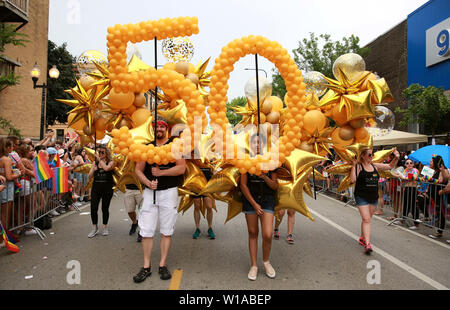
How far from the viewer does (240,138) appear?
13.1ft

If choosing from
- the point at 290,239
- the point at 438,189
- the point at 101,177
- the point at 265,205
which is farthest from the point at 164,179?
the point at 438,189

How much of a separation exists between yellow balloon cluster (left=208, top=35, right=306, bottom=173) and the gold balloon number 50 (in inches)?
9.3

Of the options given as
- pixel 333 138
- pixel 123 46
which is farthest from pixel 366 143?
pixel 123 46

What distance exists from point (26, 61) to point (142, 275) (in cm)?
1805

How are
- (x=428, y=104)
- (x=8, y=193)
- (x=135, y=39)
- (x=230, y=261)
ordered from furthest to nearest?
(x=428, y=104) → (x=8, y=193) → (x=230, y=261) → (x=135, y=39)

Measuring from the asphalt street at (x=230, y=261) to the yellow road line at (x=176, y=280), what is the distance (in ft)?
0.04

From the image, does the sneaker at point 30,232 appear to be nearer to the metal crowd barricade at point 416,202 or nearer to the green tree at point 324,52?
the metal crowd barricade at point 416,202

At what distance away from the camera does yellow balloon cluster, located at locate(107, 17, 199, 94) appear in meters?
4.05

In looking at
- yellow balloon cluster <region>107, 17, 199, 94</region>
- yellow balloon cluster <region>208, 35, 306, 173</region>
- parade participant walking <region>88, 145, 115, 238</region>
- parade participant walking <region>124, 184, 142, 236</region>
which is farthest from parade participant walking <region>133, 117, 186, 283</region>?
parade participant walking <region>88, 145, 115, 238</region>

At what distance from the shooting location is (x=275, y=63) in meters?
4.03

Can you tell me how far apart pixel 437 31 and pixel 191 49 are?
727 inches

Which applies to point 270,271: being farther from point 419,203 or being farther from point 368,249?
point 419,203
